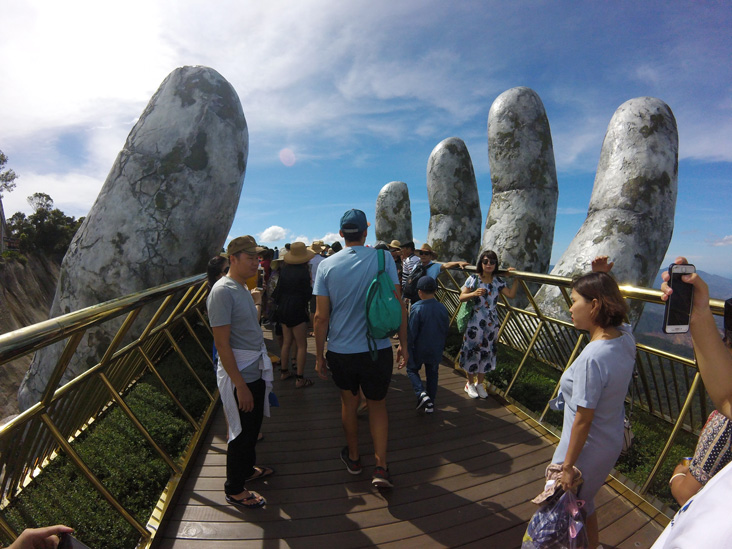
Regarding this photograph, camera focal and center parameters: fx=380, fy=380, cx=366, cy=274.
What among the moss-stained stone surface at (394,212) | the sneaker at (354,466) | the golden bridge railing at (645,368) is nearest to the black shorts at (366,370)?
the sneaker at (354,466)

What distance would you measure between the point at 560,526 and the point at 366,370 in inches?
49.3

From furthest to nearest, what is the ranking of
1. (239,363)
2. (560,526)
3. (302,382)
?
(302,382)
(239,363)
(560,526)

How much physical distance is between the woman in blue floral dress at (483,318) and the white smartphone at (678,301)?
2.46 meters

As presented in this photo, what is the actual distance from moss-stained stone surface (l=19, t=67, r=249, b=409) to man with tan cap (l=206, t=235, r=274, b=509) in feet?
15.1

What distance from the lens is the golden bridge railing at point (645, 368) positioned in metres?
2.33

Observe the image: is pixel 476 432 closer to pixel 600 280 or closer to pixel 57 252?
pixel 600 280

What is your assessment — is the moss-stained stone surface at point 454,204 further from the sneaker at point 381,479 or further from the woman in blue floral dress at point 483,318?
the sneaker at point 381,479

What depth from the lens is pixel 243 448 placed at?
2320 mm

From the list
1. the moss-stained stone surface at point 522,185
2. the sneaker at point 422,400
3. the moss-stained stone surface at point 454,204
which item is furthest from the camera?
the moss-stained stone surface at point 454,204

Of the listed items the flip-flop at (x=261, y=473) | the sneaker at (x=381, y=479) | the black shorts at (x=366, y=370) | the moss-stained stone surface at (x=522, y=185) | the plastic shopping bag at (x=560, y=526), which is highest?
the moss-stained stone surface at (x=522, y=185)

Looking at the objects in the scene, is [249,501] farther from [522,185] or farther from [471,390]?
[522,185]

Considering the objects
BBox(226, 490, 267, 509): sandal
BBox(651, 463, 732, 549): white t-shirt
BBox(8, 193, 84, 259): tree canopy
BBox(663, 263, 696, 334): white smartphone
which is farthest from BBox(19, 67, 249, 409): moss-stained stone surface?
BBox(8, 193, 84, 259): tree canopy

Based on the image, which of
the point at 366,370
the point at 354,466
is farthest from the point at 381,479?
the point at 366,370

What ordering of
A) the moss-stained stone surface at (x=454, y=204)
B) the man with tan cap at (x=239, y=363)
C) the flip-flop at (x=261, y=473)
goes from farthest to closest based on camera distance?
the moss-stained stone surface at (x=454, y=204) → the flip-flop at (x=261, y=473) → the man with tan cap at (x=239, y=363)
